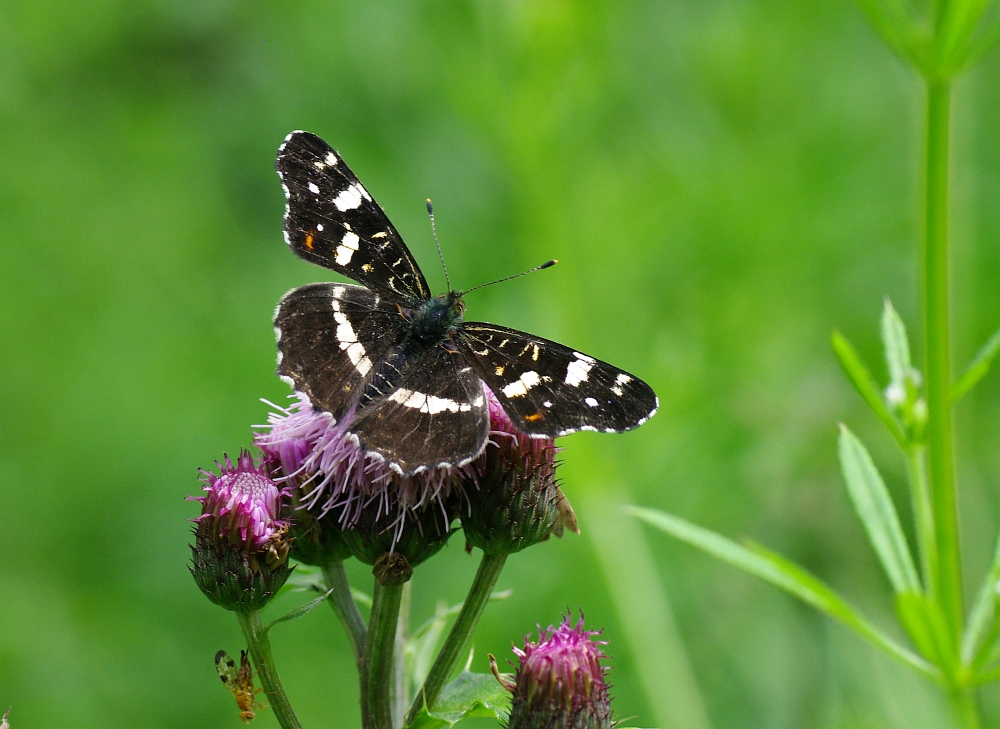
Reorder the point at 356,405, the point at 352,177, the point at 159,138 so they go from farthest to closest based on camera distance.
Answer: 1. the point at 159,138
2. the point at 352,177
3. the point at 356,405

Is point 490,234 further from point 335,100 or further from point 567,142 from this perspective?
point 335,100

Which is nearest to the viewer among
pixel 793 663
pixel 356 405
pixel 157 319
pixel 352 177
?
pixel 356 405

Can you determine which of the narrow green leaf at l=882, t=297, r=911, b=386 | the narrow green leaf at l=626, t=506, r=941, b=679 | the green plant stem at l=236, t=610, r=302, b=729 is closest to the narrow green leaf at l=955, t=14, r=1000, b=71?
the narrow green leaf at l=882, t=297, r=911, b=386

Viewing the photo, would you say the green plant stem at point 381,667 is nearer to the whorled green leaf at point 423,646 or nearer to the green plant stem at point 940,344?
the whorled green leaf at point 423,646

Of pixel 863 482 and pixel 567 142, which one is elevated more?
pixel 567 142

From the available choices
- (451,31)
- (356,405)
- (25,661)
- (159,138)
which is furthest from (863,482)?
(159,138)

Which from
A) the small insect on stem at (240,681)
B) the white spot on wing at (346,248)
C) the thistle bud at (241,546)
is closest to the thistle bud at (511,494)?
the thistle bud at (241,546)

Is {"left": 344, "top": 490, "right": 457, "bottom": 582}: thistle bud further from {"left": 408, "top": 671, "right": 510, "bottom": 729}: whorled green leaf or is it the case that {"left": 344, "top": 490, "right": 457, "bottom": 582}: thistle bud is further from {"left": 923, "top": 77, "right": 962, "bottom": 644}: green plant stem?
{"left": 923, "top": 77, "right": 962, "bottom": 644}: green plant stem
